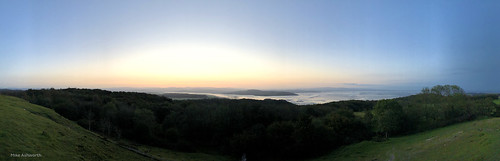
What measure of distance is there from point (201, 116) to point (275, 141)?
60.9 ft

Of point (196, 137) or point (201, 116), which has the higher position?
point (201, 116)

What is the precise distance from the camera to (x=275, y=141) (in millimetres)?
38156

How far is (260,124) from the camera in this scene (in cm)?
4444

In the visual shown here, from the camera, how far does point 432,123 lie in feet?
135

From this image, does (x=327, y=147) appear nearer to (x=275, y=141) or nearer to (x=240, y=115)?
(x=275, y=141)

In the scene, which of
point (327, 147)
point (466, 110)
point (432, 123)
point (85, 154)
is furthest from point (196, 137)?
point (466, 110)

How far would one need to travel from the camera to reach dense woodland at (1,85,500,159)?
37.8m

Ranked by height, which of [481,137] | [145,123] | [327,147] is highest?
[481,137]

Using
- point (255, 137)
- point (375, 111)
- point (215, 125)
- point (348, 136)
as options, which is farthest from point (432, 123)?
point (215, 125)

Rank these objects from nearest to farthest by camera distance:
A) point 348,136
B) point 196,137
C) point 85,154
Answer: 1. point 85,154
2. point 348,136
3. point 196,137

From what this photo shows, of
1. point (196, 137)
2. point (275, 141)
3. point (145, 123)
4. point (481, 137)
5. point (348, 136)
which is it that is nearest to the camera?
point (481, 137)

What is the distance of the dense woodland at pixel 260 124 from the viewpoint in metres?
37.8

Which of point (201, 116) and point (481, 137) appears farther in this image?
point (201, 116)

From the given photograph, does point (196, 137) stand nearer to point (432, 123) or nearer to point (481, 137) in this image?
point (481, 137)
